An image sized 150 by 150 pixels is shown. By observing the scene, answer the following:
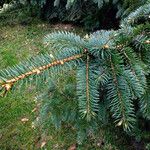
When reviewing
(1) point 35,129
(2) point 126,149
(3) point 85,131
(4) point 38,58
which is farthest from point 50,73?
(1) point 35,129

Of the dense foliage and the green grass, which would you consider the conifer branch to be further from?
the dense foliage

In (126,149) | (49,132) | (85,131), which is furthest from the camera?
(49,132)

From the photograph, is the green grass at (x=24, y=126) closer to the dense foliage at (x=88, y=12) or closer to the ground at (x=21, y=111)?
the ground at (x=21, y=111)

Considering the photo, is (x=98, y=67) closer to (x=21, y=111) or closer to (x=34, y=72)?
(x=34, y=72)

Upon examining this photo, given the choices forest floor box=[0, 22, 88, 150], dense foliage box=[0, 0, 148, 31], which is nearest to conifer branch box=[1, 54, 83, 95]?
forest floor box=[0, 22, 88, 150]

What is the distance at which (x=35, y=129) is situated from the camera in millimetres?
4695

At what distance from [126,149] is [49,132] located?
3.60ft

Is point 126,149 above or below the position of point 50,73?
below

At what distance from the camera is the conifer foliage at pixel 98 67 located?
5.86 feet

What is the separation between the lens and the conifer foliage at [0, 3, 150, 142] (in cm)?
179

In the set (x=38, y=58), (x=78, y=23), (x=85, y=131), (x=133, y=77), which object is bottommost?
(x=78, y=23)

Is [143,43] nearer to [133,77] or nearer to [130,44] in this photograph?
[130,44]

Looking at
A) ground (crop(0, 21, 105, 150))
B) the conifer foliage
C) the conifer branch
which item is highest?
the conifer branch

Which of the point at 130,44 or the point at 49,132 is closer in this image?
the point at 130,44
